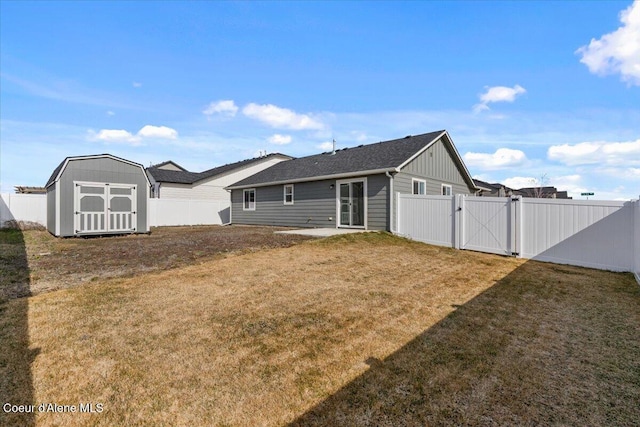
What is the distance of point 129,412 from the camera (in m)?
2.19

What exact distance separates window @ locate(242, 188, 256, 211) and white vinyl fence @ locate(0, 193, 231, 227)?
136 inches

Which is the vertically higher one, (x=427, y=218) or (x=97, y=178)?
(x=97, y=178)

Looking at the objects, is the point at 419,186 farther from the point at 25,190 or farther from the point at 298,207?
the point at 25,190

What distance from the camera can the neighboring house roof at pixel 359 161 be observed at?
1261cm

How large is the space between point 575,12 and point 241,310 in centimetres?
1192

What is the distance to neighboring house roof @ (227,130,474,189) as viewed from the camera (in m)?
12.6

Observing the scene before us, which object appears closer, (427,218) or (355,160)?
(427,218)

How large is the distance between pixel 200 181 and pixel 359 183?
16.0 metres

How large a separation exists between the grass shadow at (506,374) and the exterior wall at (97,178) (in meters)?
13.7

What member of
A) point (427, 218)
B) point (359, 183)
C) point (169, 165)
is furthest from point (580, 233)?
point (169, 165)

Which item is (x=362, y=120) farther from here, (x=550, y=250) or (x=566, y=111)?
(x=550, y=250)

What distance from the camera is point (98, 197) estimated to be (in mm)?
Answer: 12414

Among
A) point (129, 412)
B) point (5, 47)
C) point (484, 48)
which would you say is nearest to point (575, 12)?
point (484, 48)

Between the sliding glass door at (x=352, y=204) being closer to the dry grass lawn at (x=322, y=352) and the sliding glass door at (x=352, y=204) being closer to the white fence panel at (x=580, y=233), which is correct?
the white fence panel at (x=580, y=233)
